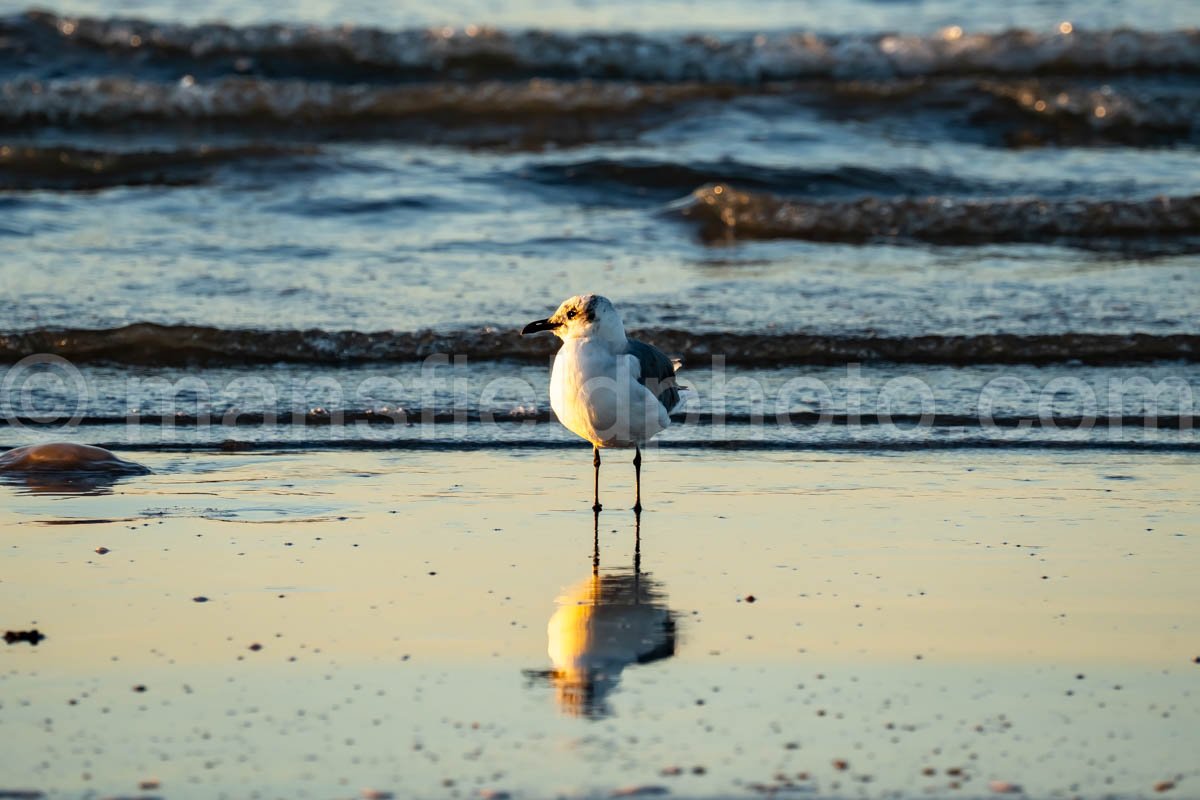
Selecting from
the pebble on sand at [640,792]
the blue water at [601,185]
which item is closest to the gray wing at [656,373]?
the blue water at [601,185]

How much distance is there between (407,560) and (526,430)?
72.2 inches

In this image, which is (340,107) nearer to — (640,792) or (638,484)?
(638,484)

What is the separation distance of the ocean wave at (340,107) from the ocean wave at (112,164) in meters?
1.87

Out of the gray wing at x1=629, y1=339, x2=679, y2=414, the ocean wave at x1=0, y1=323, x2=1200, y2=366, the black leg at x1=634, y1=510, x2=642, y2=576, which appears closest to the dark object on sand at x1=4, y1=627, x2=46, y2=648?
the black leg at x1=634, y1=510, x2=642, y2=576

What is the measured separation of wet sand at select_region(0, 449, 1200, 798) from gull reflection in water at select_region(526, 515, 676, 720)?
0.4 inches

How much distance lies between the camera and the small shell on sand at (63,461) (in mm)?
5852

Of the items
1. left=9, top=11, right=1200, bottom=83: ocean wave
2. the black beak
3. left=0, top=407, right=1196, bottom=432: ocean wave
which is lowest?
left=0, top=407, right=1196, bottom=432: ocean wave

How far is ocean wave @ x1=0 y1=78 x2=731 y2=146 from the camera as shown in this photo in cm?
1415

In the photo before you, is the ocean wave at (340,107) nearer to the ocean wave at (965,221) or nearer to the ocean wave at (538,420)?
the ocean wave at (965,221)

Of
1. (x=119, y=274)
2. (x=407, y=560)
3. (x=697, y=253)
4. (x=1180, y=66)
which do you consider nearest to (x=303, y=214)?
(x=119, y=274)

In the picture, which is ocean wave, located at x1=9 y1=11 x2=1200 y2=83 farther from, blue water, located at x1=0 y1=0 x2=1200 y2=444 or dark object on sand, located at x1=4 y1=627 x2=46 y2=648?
dark object on sand, located at x1=4 y1=627 x2=46 y2=648

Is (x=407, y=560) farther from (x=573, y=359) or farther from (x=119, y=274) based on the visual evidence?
(x=119, y=274)

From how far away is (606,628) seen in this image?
4305 mm

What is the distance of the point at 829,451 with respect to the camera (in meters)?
6.35
